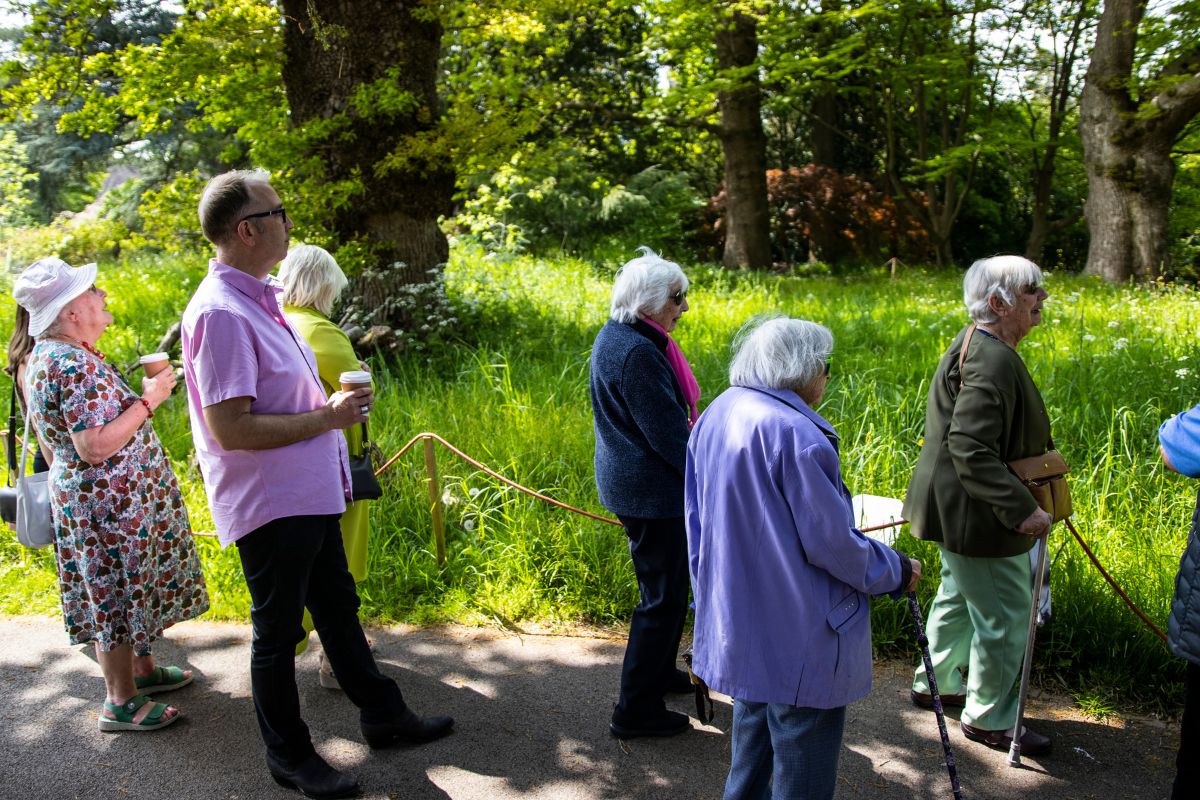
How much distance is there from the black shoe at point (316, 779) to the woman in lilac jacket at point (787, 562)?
1.53 metres

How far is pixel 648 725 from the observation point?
3664mm

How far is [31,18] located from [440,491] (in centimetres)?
592

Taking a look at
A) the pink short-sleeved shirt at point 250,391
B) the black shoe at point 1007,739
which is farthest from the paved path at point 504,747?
the pink short-sleeved shirt at point 250,391

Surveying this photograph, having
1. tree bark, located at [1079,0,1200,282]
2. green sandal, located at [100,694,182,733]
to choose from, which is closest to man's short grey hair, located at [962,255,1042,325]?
green sandal, located at [100,694,182,733]

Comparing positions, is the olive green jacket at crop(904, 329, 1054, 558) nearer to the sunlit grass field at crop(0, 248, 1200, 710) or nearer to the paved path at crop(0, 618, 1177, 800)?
the paved path at crop(0, 618, 1177, 800)

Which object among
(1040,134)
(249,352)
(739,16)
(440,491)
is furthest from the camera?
(1040,134)

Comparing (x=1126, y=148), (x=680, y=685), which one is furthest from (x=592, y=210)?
(x=680, y=685)

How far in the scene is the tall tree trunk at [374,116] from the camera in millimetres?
7602

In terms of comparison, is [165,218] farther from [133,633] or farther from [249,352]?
[249,352]

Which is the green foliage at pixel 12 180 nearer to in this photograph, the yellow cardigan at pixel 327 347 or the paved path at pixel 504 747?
the paved path at pixel 504 747

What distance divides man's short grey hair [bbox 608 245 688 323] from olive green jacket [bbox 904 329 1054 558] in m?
1.06

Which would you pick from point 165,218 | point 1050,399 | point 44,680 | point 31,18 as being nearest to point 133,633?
point 44,680

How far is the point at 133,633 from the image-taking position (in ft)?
12.5

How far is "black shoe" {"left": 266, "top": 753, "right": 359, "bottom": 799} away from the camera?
328 centimetres
